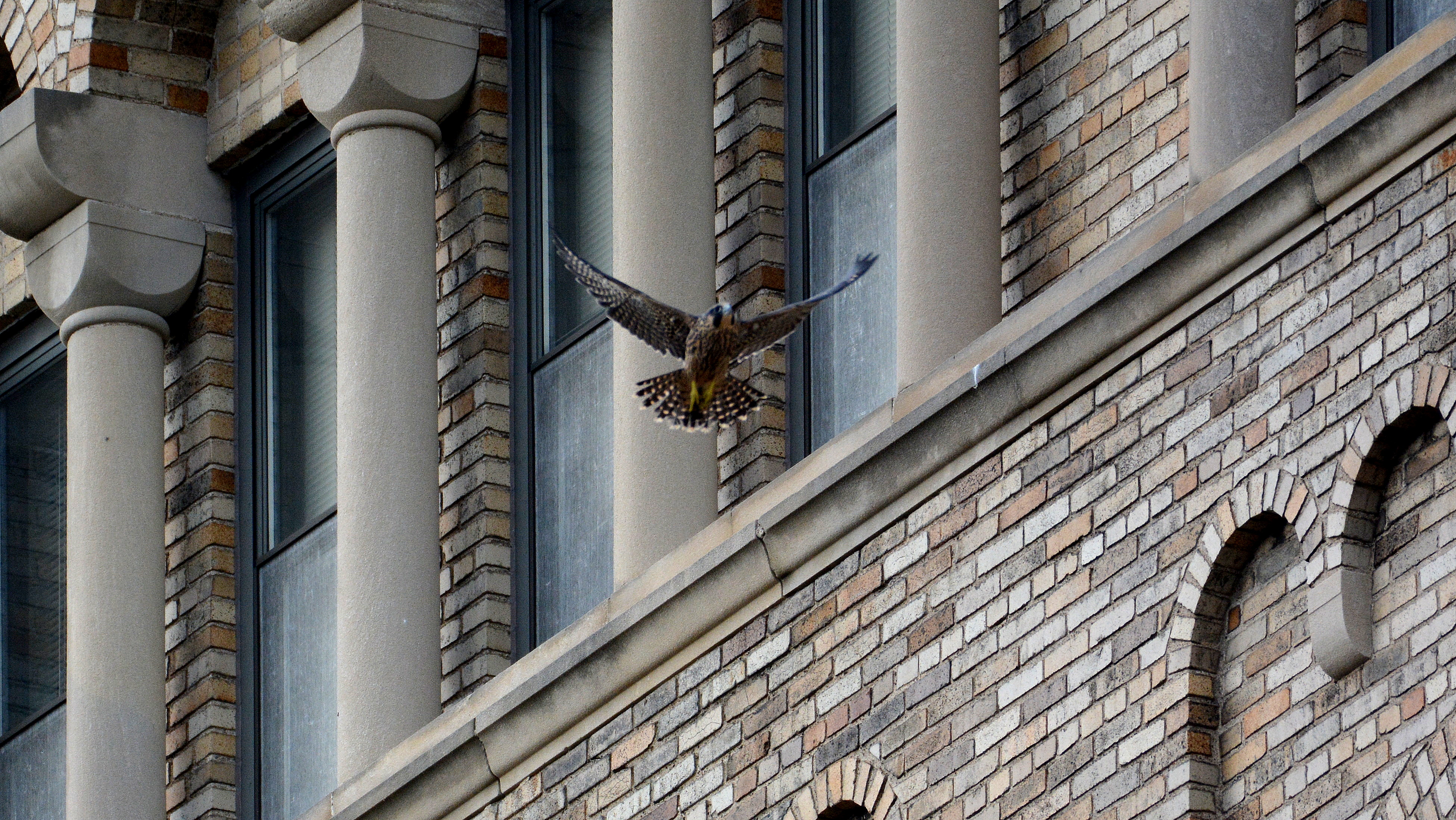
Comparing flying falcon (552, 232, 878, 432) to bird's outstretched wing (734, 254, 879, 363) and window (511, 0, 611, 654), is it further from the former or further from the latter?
window (511, 0, 611, 654)

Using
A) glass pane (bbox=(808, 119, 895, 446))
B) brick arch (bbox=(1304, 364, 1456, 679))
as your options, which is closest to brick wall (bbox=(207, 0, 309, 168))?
glass pane (bbox=(808, 119, 895, 446))

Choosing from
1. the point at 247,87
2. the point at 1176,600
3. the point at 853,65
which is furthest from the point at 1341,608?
the point at 247,87

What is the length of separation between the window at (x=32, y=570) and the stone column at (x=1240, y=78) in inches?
306

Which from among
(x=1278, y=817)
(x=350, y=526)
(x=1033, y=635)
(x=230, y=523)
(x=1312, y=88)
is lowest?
(x=1278, y=817)

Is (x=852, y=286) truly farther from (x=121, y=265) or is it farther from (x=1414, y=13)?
(x=121, y=265)

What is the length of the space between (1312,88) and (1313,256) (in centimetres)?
99

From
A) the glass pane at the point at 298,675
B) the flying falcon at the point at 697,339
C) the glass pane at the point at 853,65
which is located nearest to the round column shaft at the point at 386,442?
the glass pane at the point at 298,675

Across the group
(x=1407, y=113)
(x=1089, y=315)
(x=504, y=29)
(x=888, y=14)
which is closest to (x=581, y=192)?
(x=504, y=29)

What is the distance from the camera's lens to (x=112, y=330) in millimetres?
17859

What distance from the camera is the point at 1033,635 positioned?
494 inches

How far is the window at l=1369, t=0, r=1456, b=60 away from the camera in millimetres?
12453

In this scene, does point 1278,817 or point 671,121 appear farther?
point 671,121

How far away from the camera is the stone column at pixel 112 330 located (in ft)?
56.6

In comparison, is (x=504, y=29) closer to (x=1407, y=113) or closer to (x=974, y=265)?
(x=974, y=265)
